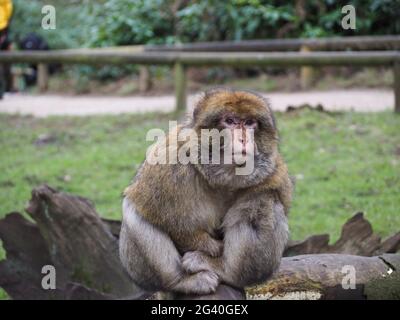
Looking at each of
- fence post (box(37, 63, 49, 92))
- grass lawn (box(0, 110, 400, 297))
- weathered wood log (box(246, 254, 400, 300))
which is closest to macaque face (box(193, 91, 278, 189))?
weathered wood log (box(246, 254, 400, 300))

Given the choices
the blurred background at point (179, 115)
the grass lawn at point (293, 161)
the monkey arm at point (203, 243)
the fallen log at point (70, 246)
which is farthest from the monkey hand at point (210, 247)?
the grass lawn at point (293, 161)

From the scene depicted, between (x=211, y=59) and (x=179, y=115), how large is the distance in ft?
3.12

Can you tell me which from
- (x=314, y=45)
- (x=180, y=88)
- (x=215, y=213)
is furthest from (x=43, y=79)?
(x=215, y=213)

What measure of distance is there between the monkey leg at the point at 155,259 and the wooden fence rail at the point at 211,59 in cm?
685

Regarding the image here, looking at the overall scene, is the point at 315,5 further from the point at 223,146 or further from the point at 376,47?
the point at 223,146

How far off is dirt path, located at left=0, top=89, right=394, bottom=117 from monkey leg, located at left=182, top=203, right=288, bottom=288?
718cm

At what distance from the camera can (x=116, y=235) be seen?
18.2ft

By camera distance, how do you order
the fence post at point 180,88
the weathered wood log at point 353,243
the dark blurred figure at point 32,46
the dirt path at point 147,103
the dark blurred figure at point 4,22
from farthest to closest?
1. the dark blurred figure at point 32,46
2. the dark blurred figure at point 4,22
3. the dirt path at point 147,103
4. the fence post at point 180,88
5. the weathered wood log at point 353,243

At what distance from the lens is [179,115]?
10594 millimetres

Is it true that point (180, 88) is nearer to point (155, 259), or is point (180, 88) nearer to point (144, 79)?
point (144, 79)

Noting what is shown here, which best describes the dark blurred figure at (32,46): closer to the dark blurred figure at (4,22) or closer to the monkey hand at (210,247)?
the dark blurred figure at (4,22)

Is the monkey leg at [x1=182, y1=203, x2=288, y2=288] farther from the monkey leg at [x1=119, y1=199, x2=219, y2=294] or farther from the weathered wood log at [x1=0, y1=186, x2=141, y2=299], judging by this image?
the weathered wood log at [x1=0, y1=186, x2=141, y2=299]

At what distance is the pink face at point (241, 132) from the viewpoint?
3.55 m

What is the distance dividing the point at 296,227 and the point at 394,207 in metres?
1.02
